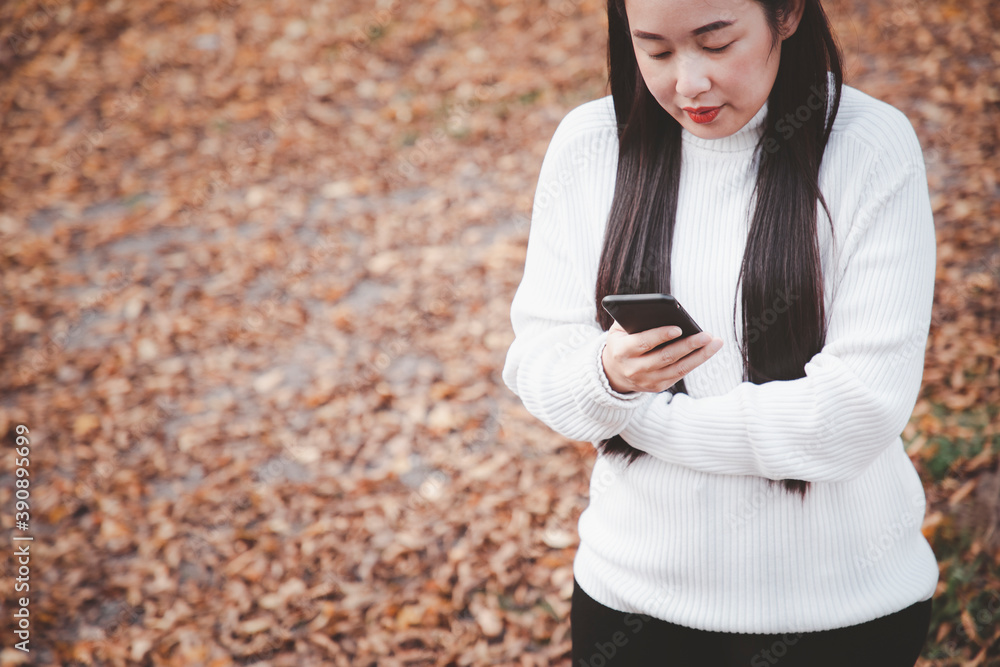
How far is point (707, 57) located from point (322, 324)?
398 cm

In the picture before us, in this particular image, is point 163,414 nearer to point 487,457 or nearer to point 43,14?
point 487,457

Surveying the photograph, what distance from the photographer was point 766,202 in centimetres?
153

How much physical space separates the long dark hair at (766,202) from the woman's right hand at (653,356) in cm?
21

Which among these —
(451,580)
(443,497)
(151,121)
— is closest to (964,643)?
(451,580)

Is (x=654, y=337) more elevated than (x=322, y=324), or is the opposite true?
(x=654, y=337)

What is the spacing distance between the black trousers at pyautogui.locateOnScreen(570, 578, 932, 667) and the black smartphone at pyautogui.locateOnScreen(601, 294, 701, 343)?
737 mm

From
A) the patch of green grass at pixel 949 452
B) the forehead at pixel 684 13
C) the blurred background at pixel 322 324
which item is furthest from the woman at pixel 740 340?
the patch of green grass at pixel 949 452

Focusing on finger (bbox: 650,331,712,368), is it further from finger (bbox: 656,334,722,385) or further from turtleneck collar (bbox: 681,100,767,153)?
turtleneck collar (bbox: 681,100,767,153)

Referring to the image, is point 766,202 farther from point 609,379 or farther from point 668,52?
point 609,379

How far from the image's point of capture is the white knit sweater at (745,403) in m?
1.43

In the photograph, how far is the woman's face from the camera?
133cm

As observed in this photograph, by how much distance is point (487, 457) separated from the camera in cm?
398

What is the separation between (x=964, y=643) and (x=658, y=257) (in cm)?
213

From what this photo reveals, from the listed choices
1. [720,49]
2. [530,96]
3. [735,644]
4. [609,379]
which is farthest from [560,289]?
[530,96]
